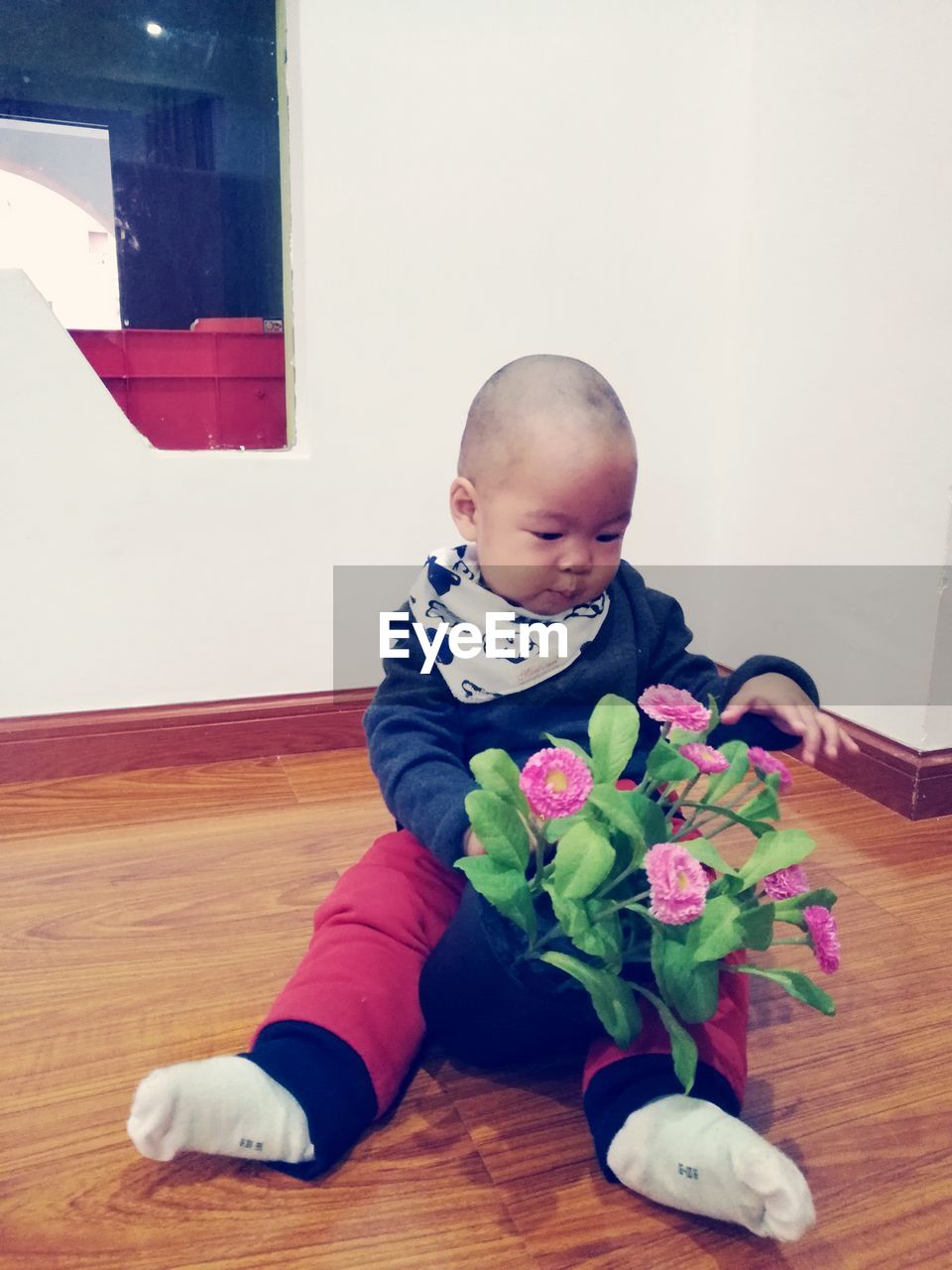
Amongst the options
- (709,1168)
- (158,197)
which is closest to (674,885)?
(709,1168)

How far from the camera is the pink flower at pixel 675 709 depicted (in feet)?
1.76

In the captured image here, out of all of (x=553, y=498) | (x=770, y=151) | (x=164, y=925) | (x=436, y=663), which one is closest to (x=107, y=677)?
(x=164, y=925)

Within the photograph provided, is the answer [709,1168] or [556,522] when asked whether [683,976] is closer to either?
[709,1168]

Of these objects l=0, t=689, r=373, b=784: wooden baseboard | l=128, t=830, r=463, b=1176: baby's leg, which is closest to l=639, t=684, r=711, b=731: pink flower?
l=128, t=830, r=463, b=1176: baby's leg

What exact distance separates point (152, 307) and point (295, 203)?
0.69 ft

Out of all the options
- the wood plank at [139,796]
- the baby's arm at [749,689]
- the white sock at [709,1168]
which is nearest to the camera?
the white sock at [709,1168]

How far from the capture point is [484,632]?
72cm

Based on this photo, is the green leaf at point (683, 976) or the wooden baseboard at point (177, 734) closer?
the green leaf at point (683, 976)

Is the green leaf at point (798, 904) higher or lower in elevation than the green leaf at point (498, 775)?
lower

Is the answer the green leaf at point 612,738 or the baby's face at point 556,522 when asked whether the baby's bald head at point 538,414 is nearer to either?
the baby's face at point 556,522

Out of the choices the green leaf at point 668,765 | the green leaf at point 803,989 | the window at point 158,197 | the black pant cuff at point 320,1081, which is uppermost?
the window at point 158,197

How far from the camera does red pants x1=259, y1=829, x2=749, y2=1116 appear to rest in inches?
22.2

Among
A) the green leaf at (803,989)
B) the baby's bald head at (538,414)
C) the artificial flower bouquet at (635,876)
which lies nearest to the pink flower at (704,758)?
the artificial flower bouquet at (635,876)

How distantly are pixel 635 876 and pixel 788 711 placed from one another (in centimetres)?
21
